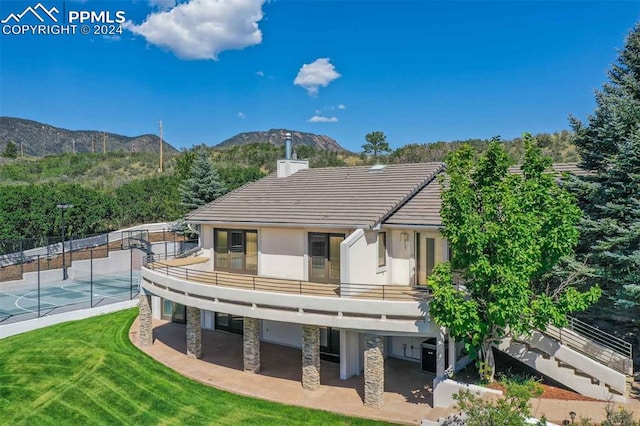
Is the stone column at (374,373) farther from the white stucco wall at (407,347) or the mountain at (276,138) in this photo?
the mountain at (276,138)

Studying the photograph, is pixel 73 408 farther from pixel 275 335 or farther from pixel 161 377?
pixel 275 335

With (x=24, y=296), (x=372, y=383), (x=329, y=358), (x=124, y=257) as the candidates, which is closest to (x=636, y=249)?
(x=372, y=383)

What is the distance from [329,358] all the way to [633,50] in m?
17.0

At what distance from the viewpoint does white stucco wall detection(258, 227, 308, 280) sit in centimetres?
1945

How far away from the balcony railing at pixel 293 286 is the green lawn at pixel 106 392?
3.87 m

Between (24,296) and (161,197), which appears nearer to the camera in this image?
(24,296)

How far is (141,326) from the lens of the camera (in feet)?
70.2

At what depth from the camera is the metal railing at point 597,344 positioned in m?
14.1

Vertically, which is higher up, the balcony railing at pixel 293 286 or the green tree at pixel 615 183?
the green tree at pixel 615 183

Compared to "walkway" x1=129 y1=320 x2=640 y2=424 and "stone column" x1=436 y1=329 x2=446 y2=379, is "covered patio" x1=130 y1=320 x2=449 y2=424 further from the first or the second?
"stone column" x1=436 y1=329 x2=446 y2=379

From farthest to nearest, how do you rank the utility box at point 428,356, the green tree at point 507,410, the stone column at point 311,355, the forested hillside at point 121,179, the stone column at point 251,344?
1. the forested hillside at point 121,179
2. the stone column at point 251,344
3. the utility box at point 428,356
4. the stone column at point 311,355
5. the green tree at point 507,410

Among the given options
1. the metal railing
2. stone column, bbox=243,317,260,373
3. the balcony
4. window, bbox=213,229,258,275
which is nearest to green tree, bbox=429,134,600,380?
the balcony

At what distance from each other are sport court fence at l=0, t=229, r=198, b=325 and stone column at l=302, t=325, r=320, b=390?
1639 cm

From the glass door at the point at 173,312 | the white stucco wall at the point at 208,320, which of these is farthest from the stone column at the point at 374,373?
the glass door at the point at 173,312
